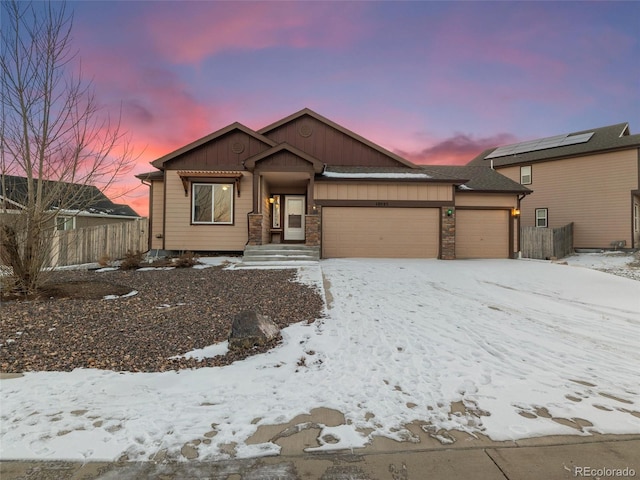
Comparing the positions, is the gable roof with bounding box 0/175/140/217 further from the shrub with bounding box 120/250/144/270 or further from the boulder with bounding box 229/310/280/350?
the boulder with bounding box 229/310/280/350

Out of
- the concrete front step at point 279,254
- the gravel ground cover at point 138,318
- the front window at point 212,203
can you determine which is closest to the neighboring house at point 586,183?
the concrete front step at point 279,254

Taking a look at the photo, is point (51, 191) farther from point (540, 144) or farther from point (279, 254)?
point (540, 144)

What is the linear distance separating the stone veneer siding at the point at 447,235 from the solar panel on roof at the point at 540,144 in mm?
12332

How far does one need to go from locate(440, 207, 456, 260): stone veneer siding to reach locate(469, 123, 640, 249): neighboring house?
1059cm

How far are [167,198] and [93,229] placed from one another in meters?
2.73

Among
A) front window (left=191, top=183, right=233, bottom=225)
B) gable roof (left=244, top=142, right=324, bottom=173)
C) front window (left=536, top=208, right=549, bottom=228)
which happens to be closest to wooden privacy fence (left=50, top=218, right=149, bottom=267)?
front window (left=191, top=183, right=233, bottom=225)

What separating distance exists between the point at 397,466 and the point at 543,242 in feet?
58.1

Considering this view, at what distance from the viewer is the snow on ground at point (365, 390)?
2.26 m

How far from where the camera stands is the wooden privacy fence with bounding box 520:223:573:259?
15.8 m

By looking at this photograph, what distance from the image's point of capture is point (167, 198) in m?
12.1

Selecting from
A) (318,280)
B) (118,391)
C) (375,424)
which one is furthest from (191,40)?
(375,424)

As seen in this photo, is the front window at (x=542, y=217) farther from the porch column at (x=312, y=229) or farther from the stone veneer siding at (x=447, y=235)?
the porch column at (x=312, y=229)

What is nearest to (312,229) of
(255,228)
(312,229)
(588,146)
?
(312,229)

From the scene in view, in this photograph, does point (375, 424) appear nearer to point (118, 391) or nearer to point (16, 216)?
point (118, 391)
